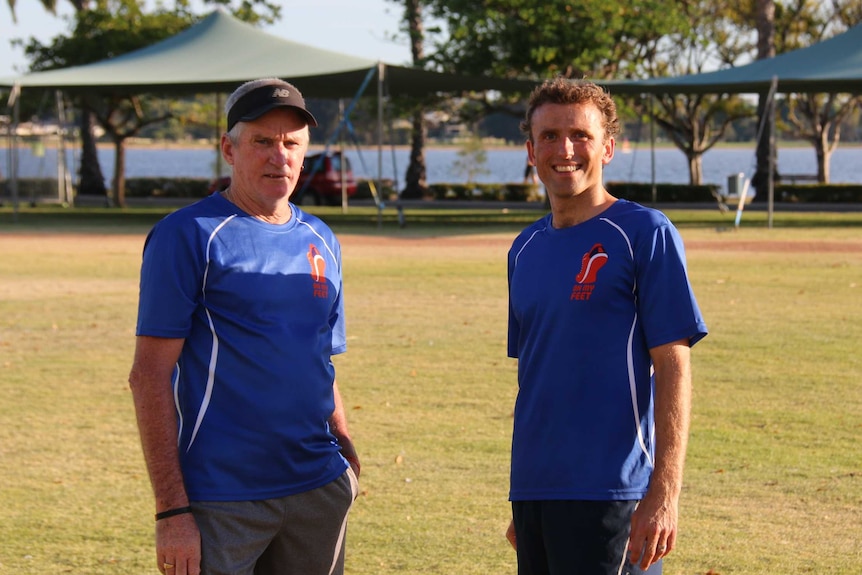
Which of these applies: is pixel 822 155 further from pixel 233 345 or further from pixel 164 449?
pixel 164 449

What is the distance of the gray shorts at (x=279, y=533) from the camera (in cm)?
338

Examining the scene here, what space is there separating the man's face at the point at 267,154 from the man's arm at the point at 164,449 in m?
0.50

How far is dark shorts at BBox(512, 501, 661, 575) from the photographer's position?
333 centimetres

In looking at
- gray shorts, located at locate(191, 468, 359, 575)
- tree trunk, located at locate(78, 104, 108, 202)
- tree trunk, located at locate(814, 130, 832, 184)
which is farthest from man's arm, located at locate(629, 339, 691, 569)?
tree trunk, located at locate(814, 130, 832, 184)

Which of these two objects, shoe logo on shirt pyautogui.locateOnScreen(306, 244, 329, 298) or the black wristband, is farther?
shoe logo on shirt pyautogui.locateOnScreen(306, 244, 329, 298)

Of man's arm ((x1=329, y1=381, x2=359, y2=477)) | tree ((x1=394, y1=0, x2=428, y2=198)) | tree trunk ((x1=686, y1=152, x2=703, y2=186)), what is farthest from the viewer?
tree trunk ((x1=686, y1=152, x2=703, y2=186))

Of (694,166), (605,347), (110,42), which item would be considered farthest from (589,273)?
(694,166)

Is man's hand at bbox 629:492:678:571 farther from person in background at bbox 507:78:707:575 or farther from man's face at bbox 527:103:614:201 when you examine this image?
man's face at bbox 527:103:614:201

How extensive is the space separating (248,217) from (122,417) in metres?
5.59

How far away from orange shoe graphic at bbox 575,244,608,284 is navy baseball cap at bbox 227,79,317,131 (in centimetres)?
90

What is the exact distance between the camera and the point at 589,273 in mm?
3369

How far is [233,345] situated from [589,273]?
3.14ft

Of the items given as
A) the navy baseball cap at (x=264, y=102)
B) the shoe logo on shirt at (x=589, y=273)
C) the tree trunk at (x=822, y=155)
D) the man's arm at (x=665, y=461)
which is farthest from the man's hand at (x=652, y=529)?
the tree trunk at (x=822, y=155)

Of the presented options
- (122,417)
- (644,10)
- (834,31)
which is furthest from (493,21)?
(122,417)
